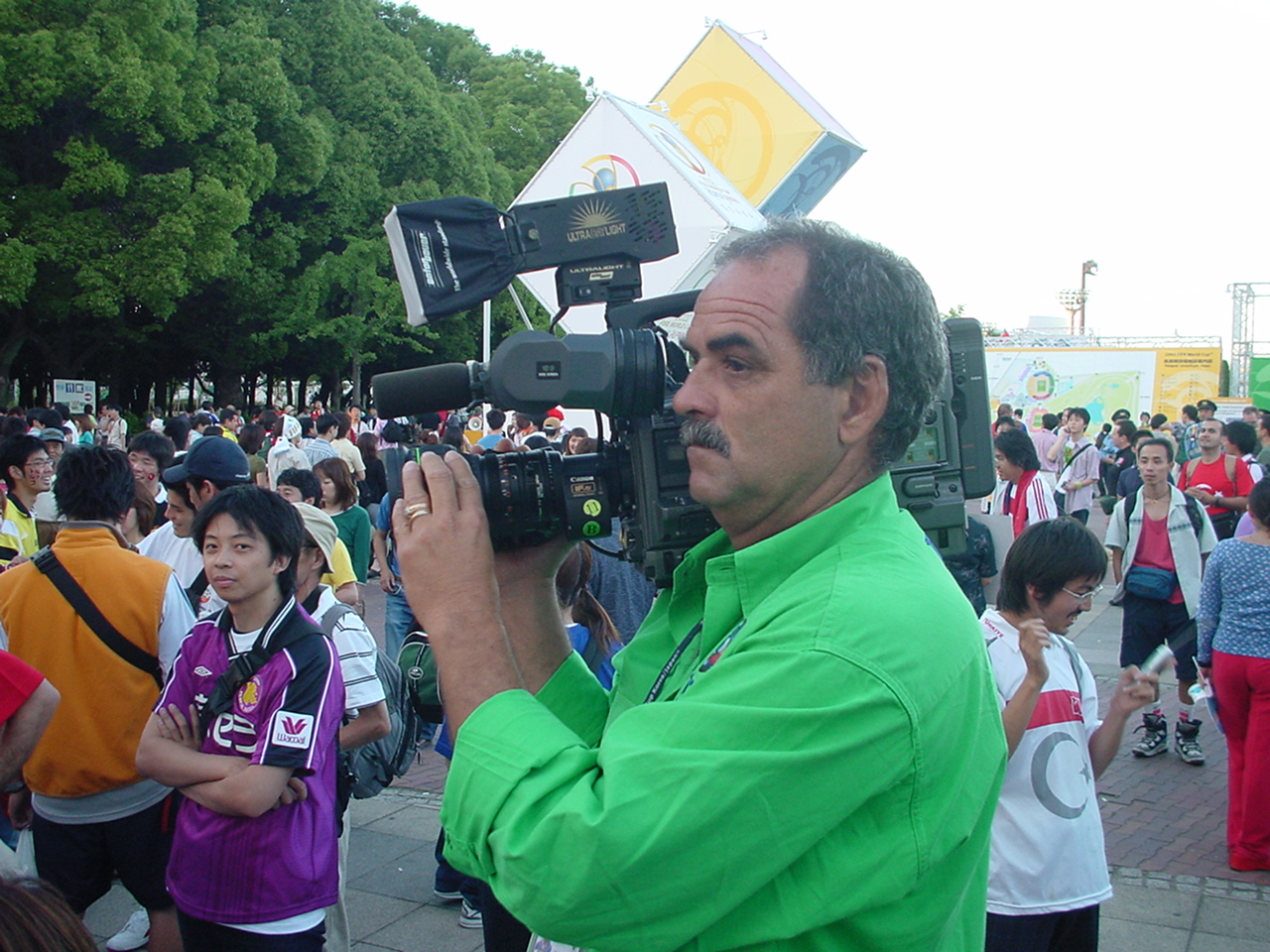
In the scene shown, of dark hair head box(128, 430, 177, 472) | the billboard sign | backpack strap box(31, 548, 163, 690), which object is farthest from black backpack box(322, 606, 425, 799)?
the billboard sign

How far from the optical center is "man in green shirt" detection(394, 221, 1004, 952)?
3.55 feet

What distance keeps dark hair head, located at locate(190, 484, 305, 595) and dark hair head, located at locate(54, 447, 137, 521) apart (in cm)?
63

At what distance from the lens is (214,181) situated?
21719mm

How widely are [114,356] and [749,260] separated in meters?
31.4

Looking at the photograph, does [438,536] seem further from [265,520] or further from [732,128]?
[732,128]

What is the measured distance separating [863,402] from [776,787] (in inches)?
21.2

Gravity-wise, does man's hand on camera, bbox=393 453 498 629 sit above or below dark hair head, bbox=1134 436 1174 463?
A: above

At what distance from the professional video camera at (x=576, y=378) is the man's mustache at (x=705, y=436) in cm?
13

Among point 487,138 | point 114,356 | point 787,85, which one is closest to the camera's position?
point 787,85

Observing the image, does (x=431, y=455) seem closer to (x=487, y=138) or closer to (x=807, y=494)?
(x=807, y=494)

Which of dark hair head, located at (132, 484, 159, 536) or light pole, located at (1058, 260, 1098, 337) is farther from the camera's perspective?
light pole, located at (1058, 260, 1098, 337)

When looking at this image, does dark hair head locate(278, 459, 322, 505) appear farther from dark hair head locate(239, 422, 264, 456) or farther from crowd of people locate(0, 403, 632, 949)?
dark hair head locate(239, 422, 264, 456)

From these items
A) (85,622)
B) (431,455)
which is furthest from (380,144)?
(431,455)

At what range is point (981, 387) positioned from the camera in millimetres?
3543
